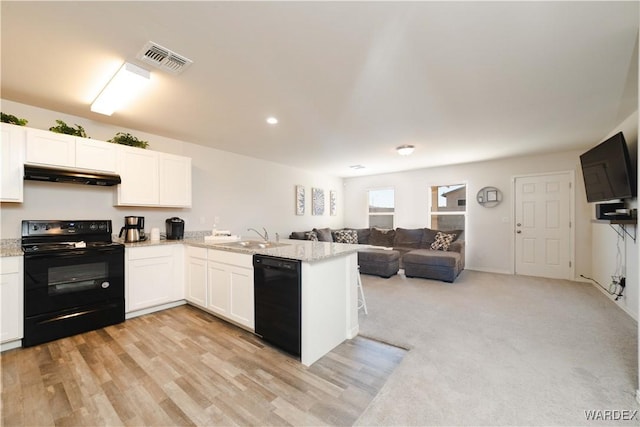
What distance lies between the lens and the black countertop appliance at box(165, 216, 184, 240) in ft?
12.0

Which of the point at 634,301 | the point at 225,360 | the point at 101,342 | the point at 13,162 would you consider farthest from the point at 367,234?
the point at 13,162

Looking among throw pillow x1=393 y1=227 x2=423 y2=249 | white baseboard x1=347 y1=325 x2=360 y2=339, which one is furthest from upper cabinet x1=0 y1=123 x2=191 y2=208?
throw pillow x1=393 y1=227 x2=423 y2=249

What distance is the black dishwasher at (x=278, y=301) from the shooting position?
218 cm

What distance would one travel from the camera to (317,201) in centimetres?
676

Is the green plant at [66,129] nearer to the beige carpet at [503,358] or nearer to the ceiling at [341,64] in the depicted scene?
the ceiling at [341,64]

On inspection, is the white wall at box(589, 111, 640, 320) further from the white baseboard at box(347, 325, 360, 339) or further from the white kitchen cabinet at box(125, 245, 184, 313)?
the white kitchen cabinet at box(125, 245, 184, 313)

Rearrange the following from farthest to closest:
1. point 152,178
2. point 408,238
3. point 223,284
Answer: point 408,238 → point 152,178 → point 223,284

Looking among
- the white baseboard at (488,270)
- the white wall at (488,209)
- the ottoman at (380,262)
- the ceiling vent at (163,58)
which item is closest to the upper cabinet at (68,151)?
the ceiling vent at (163,58)

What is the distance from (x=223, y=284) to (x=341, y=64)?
2.49 m

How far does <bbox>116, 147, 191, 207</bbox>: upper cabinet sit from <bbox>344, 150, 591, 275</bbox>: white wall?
5.00 meters

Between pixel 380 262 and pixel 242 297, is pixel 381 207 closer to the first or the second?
pixel 380 262

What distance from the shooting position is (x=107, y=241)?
3141 millimetres

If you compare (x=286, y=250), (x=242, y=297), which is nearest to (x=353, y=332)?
(x=286, y=250)

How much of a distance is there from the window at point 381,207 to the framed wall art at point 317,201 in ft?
4.91
